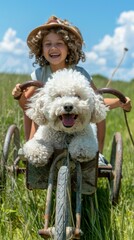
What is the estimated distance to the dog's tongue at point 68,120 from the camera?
2762mm

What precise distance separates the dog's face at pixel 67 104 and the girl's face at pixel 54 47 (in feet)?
3.39

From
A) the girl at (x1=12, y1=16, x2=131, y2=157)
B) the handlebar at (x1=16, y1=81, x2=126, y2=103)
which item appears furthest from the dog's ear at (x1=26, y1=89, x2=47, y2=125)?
the girl at (x1=12, y1=16, x2=131, y2=157)

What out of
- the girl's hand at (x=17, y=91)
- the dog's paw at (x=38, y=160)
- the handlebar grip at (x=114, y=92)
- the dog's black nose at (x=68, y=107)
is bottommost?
the dog's paw at (x=38, y=160)

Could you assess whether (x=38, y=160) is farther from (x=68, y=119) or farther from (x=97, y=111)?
(x=97, y=111)

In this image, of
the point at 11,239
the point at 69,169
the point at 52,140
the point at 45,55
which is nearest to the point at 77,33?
the point at 45,55

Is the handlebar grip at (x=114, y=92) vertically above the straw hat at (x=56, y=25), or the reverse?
the straw hat at (x=56, y=25)

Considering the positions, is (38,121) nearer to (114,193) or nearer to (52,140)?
(52,140)

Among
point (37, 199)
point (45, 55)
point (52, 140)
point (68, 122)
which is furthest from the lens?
point (45, 55)

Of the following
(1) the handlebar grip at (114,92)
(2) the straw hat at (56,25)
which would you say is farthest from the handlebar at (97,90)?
(2) the straw hat at (56,25)

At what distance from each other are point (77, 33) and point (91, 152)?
1.44 metres

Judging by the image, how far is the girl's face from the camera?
3883 millimetres

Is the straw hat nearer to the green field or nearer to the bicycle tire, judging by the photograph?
the green field

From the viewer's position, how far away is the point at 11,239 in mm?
3047

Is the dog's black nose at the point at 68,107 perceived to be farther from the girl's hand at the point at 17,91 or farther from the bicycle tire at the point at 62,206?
the girl's hand at the point at 17,91
